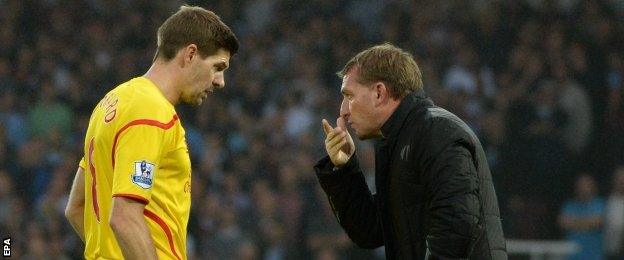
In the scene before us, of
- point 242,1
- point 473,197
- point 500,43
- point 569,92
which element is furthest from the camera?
point 242,1

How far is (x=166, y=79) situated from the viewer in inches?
135

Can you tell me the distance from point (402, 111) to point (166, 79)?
2.43 feet

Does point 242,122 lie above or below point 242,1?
below

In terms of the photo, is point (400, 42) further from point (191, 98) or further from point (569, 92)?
point (191, 98)

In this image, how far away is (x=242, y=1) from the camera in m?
11.7

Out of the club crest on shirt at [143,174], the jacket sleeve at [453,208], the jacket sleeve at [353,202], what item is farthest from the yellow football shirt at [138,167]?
the jacket sleeve at [453,208]

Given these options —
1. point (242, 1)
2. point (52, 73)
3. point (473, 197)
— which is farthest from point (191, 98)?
point (242, 1)

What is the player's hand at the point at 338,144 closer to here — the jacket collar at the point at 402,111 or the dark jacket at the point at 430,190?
the dark jacket at the point at 430,190

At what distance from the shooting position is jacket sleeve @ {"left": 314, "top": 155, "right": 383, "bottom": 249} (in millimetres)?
3812

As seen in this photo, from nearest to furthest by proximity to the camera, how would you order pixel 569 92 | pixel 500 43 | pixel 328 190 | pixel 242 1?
pixel 328 190, pixel 569 92, pixel 500 43, pixel 242 1

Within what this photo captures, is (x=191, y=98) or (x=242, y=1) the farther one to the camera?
(x=242, y=1)

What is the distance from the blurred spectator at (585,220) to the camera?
27.9 ft

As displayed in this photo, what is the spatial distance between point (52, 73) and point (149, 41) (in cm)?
104

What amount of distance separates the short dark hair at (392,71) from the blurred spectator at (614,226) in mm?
5102
